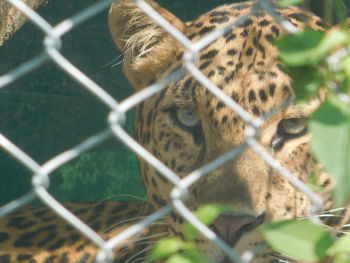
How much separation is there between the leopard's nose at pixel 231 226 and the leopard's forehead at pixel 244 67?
59 centimetres

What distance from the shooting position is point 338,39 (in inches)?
61.9

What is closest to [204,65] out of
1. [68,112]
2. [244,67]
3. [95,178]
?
[244,67]

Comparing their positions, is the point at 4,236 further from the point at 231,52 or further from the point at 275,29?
the point at 275,29

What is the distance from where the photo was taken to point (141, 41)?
4094 millimetres

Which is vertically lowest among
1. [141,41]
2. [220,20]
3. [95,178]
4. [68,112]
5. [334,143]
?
[334,143]

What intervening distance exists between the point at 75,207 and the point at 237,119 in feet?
5.23

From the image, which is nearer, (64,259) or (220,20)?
(220,20)

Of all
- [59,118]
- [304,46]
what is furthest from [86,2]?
[304,46]

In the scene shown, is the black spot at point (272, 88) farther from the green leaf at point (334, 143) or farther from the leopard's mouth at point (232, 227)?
the green leaf at point (334, 143)

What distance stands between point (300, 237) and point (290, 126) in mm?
1787

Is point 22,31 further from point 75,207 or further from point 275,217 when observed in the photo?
point 275,217

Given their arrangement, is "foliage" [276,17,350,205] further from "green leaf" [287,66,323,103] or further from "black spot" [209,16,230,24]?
"black spot" [209,16,230,24]

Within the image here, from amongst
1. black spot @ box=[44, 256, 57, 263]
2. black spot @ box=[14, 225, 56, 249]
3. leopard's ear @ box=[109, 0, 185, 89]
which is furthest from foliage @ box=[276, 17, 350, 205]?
black spot @ box=[14, 225, 56, 249]

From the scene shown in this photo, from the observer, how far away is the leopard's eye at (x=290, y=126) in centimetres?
343
